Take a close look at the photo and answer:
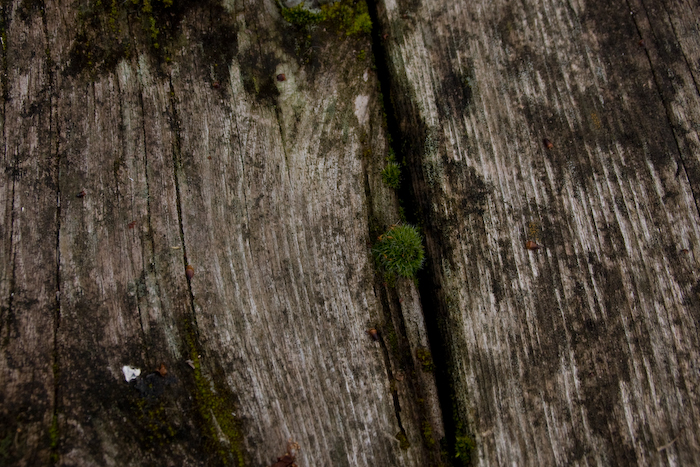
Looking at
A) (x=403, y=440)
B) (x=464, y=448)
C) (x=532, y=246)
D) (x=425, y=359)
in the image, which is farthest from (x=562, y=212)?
(x=403, y=440)

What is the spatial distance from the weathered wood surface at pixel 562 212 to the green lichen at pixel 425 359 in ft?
0.42

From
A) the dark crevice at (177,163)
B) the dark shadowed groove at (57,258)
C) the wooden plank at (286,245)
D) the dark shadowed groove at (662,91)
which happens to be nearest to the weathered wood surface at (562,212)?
the dark shadowed groove at (662,91)

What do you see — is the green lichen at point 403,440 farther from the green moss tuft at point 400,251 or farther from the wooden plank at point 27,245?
the wooden plank at point 27,245

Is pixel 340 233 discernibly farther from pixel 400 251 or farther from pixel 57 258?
pixel 57 258

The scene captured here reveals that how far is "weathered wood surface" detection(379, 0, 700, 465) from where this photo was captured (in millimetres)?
2324

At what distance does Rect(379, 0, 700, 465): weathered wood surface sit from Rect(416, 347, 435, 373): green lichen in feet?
0.42

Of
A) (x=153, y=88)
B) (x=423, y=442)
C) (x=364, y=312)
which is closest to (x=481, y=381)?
(x=423, y=442)

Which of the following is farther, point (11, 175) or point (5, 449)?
point (11, 175)

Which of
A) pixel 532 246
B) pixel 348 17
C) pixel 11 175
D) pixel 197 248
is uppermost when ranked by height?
pixel 348 17

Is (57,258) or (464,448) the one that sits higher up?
(57,258)

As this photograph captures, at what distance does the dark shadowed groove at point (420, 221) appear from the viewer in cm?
242

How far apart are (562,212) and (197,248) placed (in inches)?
88.4

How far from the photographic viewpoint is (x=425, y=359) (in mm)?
2434

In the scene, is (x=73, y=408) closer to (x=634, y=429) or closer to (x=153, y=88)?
(x=153, y=88)
